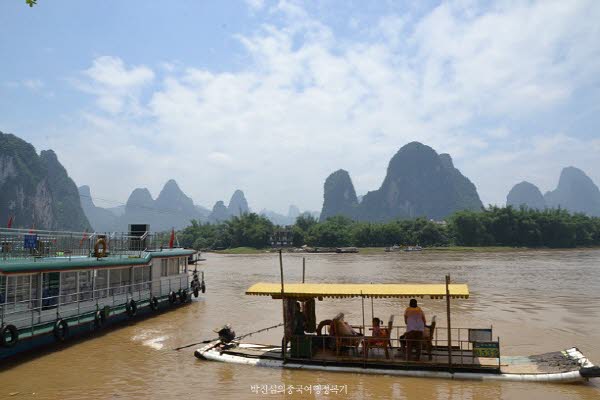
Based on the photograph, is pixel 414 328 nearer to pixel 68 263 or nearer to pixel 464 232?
pixel 68 263

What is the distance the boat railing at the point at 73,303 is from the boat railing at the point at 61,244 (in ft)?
4.51

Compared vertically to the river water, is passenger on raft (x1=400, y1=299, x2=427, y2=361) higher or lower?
higher

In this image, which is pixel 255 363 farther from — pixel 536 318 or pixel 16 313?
pixel 536 318

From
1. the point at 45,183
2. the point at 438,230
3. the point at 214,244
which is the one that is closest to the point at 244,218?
the point at 214,244

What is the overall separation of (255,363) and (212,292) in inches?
784

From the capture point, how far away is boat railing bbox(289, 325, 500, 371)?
10492 mm

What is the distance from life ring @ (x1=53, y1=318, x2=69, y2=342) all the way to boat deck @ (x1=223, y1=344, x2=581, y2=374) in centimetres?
602

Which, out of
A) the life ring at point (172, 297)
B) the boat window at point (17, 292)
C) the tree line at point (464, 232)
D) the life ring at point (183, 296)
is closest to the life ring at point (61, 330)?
the boat window at point (17, 292)

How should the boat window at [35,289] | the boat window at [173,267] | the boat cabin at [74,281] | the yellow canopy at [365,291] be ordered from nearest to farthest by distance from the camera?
1. the yellow canopy at [365,291]
2. the boat cabin at [74,281]
3. the boat window at [35,289]
4. the boat window at [173,267]

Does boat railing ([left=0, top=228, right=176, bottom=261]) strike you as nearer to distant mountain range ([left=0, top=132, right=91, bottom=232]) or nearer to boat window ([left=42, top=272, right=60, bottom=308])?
boat window ([left=42, top=272, right=60, bottom=308])

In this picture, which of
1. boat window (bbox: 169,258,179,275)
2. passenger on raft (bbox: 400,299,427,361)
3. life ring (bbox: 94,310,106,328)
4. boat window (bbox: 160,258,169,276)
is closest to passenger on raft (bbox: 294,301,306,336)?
passenger on raft (bbox: 400,299,427,361)

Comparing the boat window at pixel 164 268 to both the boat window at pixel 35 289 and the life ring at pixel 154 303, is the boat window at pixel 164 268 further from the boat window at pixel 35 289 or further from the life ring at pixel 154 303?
the boat window at pixel 35 289

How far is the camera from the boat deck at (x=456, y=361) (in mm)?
10352

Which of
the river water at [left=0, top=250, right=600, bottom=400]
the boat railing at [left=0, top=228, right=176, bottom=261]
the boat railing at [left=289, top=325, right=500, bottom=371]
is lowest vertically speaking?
the river water at [left=0, top=250, right=600, bottom=400]
